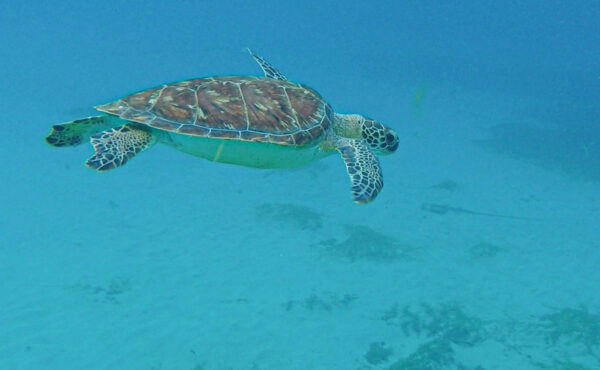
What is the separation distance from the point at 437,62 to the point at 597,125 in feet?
70.4

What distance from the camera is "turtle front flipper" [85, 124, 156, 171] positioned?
17.1 ft

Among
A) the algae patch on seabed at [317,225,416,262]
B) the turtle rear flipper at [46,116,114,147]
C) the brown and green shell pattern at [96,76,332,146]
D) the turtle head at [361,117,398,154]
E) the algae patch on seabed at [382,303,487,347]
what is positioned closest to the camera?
the turtle rear flipper at [46,116,114,147]

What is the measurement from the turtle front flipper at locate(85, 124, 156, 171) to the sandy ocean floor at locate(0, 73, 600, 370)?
16.4ft

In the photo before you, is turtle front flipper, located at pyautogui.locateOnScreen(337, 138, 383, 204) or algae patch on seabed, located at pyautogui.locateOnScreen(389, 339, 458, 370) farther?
algae patch on seabed, located at pyautogui.locateOnScreen(389, 339, 458, 370)

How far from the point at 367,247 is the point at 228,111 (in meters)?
7.97

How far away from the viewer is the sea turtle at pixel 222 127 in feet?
18.3

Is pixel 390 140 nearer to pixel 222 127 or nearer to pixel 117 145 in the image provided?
pixel 222 127

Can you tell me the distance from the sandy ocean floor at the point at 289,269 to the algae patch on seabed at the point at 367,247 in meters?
0.05

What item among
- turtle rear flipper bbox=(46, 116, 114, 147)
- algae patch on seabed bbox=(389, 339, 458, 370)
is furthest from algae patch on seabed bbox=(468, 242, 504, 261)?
turtle rear flipper bbox=(46, 116, 114, 147)

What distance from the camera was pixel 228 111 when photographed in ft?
19.0

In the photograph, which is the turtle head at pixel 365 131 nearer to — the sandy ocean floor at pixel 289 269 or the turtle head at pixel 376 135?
the turtle head at pixel 376 135

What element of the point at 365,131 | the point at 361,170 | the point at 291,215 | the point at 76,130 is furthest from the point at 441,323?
the point at 76,130

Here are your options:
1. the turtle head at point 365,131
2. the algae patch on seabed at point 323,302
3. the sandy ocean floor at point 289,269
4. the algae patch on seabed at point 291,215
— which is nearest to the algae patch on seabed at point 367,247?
the sandy ocean floor at point 289,269

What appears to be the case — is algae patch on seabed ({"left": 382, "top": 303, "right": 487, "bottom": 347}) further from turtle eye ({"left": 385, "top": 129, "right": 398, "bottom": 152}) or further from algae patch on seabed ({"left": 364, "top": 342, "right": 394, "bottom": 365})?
turtle eye ({"left": 385, "top": 129, "right": 398, "bottom": 152})
